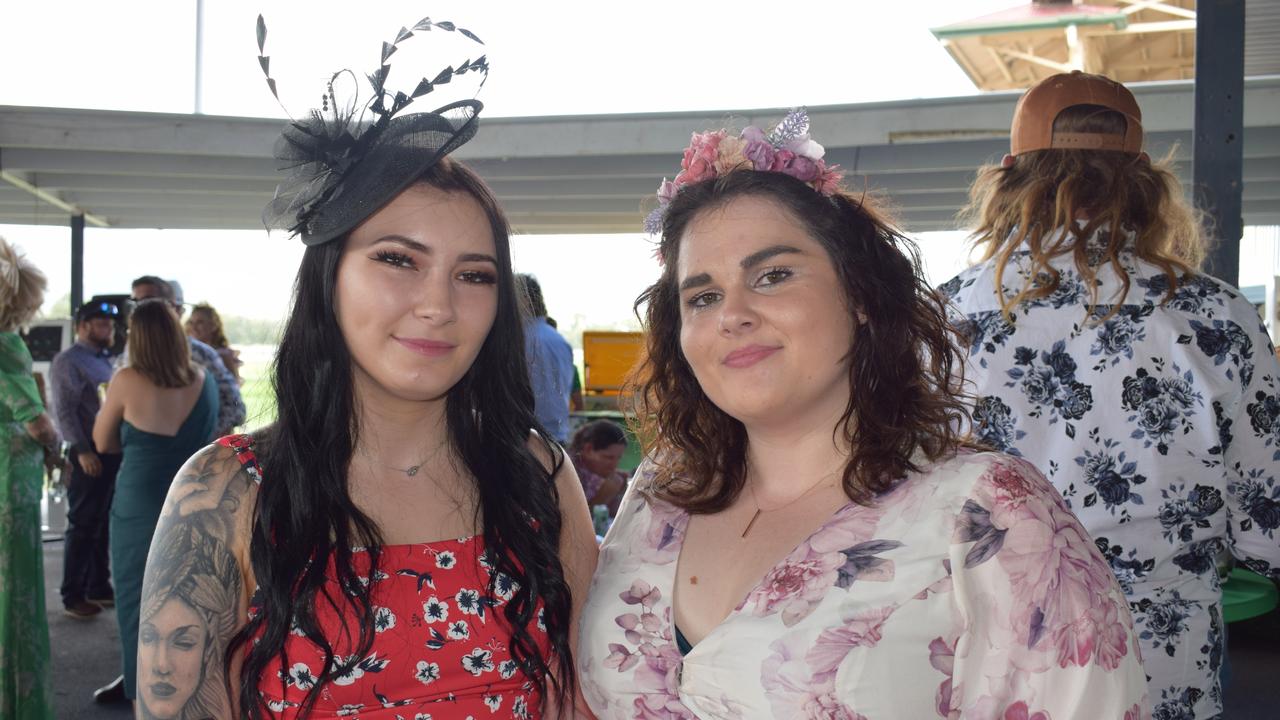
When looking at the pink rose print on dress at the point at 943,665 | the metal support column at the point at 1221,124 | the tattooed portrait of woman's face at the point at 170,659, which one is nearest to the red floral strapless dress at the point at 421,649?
the tattooed portrait of woman's face at the point at 170,659

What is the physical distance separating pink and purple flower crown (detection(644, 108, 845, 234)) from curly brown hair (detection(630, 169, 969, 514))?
18mm

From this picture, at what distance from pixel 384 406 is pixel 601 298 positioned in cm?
889

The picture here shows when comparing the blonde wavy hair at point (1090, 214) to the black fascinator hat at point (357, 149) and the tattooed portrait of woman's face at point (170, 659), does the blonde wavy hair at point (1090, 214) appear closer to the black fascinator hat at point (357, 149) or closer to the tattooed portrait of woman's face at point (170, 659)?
the black fascinator hat at point (357, 149)

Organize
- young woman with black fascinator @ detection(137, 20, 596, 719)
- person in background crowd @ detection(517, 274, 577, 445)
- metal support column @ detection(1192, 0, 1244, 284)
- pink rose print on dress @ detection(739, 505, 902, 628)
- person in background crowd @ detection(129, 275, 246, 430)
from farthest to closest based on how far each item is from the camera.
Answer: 1. person in background crowd @ detection(129, 275, 246, 430)
2. person in background crowd @ detection(517, 274, 577, 445)
3. metal support column @ detection(1192, 0, 1244, 284)
4. young woman with black fascinator @ detection(137, 20, 596, 719)
5. pink rose print on dress @ detection(739, 505, 902, 628)

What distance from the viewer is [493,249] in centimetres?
185

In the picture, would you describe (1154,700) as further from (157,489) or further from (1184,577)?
(157,489)

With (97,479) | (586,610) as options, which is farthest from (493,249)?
(97,479)

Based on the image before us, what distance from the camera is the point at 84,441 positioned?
253 inches

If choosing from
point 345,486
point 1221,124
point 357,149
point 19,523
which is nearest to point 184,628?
point 345,486

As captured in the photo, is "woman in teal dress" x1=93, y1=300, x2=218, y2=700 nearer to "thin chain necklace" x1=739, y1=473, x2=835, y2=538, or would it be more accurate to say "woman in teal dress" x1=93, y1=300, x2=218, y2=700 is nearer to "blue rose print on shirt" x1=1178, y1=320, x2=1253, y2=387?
"thin chain necklace" x1=739, y1=473, x2=835, y2=538

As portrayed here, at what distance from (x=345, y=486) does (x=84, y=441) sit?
5.48 metres

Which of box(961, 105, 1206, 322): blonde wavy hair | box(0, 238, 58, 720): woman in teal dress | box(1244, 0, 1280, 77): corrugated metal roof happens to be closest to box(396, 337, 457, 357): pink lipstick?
box(961, 105, 1206, 322): blonde wavy hair

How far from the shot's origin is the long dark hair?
1.63 meters

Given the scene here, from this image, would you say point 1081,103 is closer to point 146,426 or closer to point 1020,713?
point 1020,713
